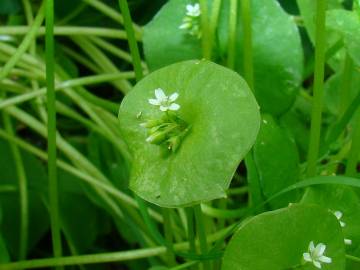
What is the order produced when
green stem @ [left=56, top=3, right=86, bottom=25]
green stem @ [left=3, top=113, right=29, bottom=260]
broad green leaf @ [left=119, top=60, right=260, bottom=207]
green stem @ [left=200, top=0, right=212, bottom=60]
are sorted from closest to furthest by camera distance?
1. broad green leaf @ [left=119, top=60, right=260, bottom=207]
2. green stem @ [left=200, top=0, right=212, bottom=60]
3. green stem @ [left=3, top=113, right=29, bottom=260]
4. green stem @ [left=56, top=3, right=86, bottom=25]

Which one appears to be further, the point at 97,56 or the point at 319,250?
the point at 97,56

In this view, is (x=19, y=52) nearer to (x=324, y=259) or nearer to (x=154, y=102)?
(x=154, y=102)

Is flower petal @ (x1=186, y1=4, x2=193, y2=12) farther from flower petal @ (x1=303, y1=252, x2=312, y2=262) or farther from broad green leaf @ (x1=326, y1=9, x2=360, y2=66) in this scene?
flower petal @ (x1=303, y1=252, x2=312, y2=262)

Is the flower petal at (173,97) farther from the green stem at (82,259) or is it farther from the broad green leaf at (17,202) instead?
the broad green leaf at (17,202)

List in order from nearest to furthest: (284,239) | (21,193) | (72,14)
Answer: (284,239) → (21,193) → (72,14)

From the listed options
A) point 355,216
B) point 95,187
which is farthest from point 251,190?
point 95,187

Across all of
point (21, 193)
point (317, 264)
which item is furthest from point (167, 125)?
point (21, 193)

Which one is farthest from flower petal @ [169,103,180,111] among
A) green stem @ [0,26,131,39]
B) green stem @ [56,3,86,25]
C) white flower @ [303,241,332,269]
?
green stem @ [56,3,86,25]
